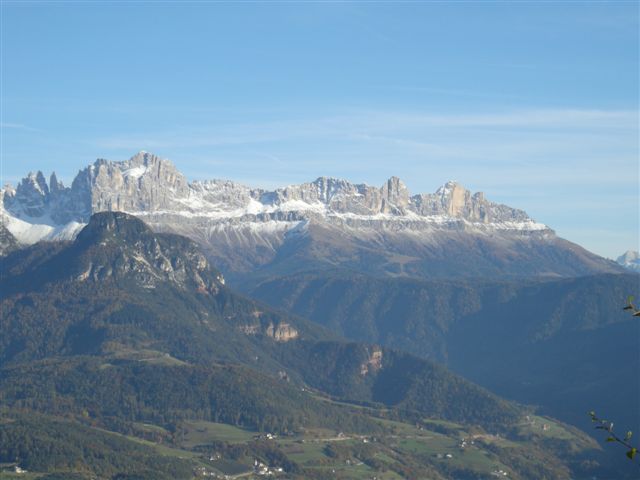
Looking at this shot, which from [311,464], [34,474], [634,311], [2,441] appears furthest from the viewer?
[311,464]

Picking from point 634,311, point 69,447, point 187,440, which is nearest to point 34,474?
point 69,447

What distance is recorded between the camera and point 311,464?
189125mm

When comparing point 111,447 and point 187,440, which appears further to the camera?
point 187,440

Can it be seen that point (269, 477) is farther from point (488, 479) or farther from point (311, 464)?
point (488, 479)

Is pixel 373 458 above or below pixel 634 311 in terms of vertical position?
below

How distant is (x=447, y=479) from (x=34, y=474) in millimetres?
73274

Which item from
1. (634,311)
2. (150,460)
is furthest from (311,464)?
(634,311)

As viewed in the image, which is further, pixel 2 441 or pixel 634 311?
pixel 2 441

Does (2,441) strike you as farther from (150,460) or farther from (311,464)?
(311,464)

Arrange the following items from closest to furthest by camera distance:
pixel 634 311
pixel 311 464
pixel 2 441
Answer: pixel 634 311
pixel 2 441
pixel 311 464

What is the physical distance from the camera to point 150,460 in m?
172

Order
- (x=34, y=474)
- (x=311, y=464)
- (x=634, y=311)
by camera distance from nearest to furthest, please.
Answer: (x=634, y=311), (x=34, y=474), (x=311, y=464)

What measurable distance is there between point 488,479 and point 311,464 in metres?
32.8

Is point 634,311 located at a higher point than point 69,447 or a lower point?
higher
